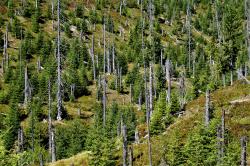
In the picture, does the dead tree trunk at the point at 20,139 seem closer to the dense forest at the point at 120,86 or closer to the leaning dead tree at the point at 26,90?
the dense forest at the point at 120,86

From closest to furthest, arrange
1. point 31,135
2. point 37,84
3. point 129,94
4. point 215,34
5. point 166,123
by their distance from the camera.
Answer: point 166,123 < point 31,135 < point 37,84 < point 129,94 < point 215,34

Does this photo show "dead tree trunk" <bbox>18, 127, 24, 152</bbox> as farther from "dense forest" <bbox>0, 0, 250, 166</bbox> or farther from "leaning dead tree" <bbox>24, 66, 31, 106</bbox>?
"leaning dead tree" <bbox>24, 66, 31, 106</bbox>

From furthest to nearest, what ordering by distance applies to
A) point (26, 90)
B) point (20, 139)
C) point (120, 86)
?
point (120, 86), point (26, 90), point (20, 139)

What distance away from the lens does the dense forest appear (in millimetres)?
50641

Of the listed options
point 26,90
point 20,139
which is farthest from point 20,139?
point 26,90

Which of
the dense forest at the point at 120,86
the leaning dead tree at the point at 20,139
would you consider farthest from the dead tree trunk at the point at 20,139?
the dense forest at the point at 120,86

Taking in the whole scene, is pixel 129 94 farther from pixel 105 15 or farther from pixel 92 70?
pixel 105 15

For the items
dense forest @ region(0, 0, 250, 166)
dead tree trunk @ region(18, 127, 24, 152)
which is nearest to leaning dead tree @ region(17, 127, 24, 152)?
dead tree trunk @ region(18, 127, 24, 152)

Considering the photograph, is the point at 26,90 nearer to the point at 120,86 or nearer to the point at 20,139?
the point at 20,139

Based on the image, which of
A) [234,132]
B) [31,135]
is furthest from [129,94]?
[234,132]

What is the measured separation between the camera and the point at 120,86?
119 m

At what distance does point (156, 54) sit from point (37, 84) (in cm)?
4574

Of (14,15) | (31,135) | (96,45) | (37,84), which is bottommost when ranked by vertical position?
(31,135)

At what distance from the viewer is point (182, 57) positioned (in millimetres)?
140250
